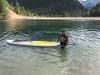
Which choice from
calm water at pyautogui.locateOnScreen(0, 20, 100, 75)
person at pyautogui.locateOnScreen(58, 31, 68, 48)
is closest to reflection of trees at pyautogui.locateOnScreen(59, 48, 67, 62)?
calm water at pyautogui.locateOnScreen(0, 20, 100, 75)

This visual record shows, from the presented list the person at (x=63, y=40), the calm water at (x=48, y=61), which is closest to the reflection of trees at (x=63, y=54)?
the calm water at (x=48, y=61)

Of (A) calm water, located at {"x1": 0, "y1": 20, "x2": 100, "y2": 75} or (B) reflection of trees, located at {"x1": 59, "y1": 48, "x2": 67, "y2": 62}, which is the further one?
(B) reflection of trees, located at {"x1": 59, "y1": 48, "x2": 67, "y2": 62}

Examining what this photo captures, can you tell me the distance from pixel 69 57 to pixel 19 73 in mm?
10933

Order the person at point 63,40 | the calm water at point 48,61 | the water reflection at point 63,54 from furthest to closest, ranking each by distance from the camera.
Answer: the person at point 63,40
the water reflection at point 63,54
the calm water at point 48,61

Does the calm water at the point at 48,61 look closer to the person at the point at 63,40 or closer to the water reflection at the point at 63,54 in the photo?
the water reflection at the point at 63,54

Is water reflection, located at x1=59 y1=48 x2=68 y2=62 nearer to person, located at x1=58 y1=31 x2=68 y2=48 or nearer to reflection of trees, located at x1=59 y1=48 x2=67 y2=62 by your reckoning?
reflection of trees, located at x1=59 y1=48 x2=67 y2=62

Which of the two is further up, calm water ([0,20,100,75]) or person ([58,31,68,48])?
person ([58,31,68,48])

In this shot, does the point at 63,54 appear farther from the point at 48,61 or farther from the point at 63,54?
the point at 48,61

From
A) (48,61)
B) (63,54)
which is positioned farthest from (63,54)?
(48,61)

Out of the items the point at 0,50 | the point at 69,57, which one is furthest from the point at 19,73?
the point at 0,50

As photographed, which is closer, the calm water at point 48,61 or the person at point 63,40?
the calm water at point 48,61

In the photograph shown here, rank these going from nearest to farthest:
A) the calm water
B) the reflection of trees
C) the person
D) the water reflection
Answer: the calm water < the water reflection < the reflection of trees < the person

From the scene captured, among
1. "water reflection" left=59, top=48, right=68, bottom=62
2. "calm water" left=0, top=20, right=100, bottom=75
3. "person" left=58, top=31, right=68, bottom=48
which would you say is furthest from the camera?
"person" left=58, top=31, right=68, bottom=48

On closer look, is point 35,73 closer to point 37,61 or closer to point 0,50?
point 37,61
